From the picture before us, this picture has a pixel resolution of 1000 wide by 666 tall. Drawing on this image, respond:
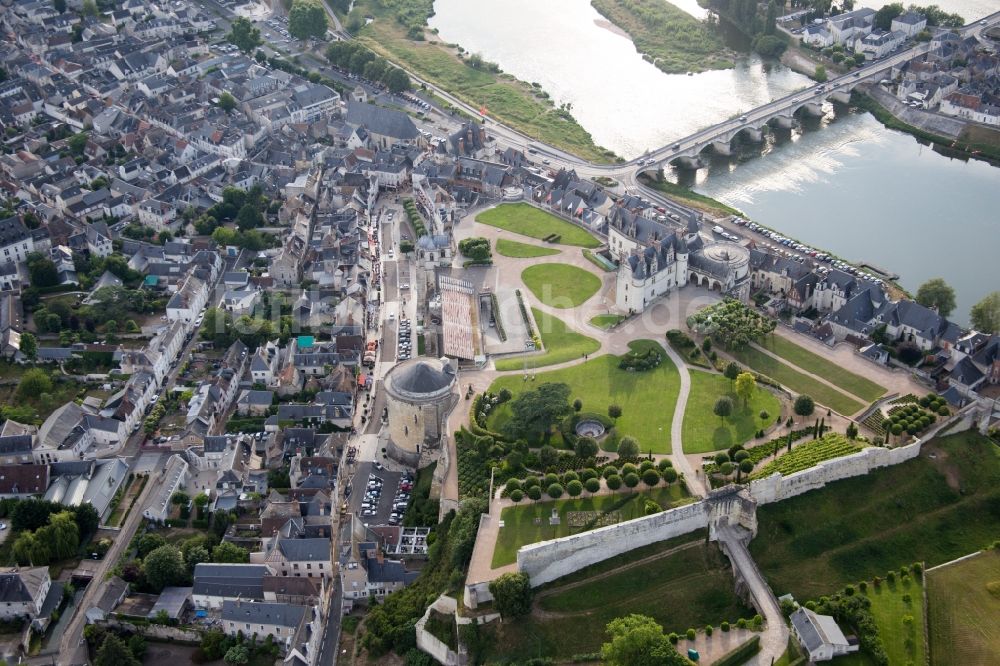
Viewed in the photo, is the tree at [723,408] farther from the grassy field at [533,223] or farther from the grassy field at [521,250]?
the grassy field at [533,223]

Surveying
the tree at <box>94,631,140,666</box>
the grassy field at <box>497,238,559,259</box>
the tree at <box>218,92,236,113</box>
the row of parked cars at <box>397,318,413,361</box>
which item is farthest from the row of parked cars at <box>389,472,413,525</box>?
the tree at <box>218,92,236,113</box>

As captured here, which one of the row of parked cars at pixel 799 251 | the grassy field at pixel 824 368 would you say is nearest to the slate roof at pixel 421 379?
the grassy field at pixel 824 368

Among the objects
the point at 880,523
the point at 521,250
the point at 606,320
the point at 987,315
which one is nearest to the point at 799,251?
the point at 987,315

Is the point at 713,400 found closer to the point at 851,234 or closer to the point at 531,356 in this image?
the point at 531,356

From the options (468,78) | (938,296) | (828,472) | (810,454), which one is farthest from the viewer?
(468,78)

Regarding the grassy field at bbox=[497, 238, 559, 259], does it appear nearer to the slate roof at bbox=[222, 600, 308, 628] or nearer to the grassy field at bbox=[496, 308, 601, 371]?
the grassy field at bbox=[496, 308, 601, 371]

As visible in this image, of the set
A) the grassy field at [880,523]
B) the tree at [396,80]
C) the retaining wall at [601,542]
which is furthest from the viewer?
the tree at [396,80]

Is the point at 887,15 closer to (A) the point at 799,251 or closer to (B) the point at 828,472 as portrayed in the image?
(A) the point at 799,251
